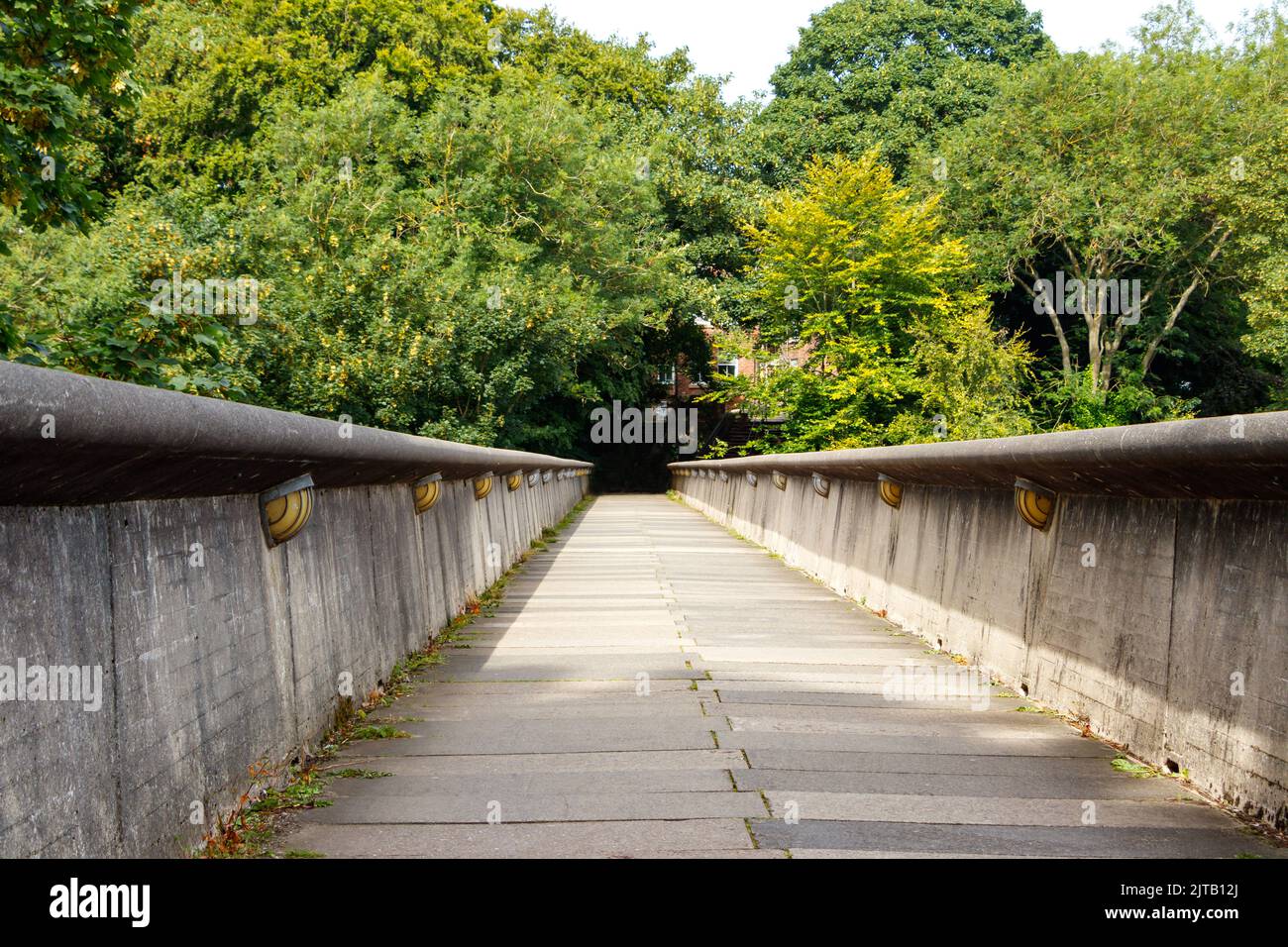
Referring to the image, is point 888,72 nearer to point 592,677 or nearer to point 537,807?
point 592,677

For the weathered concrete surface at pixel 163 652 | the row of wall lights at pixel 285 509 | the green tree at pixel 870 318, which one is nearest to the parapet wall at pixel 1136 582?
the weathered concrete surface at pixel 163 652

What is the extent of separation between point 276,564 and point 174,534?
110 centimetres

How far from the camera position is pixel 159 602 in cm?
348

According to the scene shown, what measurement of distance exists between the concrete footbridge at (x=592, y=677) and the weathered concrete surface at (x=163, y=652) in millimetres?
14

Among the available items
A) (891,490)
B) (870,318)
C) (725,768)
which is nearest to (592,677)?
(725,768)

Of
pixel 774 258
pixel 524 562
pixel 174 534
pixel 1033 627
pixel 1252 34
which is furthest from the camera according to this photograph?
pixel 774 258

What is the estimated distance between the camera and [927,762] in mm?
5016

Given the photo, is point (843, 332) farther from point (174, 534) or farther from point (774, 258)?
point (174, 534)

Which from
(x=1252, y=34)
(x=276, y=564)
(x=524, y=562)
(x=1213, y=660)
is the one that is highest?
(x=1252, y=34)

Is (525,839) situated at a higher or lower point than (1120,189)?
lower

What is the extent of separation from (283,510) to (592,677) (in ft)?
9.11

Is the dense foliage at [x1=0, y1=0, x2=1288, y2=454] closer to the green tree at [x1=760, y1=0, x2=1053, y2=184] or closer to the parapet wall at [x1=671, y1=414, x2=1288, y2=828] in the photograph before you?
the green tree at [x1=760, y1=0, x2=1053, y2=184]

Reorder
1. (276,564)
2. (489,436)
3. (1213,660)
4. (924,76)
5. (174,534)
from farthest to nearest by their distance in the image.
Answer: (924,76) < (489,436) < (276,564) < (1213,660) < (174,534)

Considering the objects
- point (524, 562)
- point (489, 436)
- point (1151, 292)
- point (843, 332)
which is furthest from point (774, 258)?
point (524, 562)
